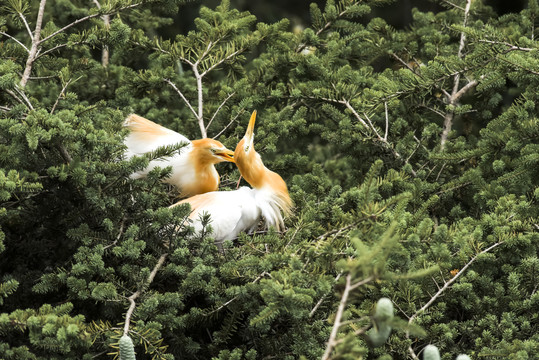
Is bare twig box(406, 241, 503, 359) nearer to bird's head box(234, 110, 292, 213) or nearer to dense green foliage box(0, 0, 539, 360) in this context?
dense green foliage box(0, 0, 539, 360)

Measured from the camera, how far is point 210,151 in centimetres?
317

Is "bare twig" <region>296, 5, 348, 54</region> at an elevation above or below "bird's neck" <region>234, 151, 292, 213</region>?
above

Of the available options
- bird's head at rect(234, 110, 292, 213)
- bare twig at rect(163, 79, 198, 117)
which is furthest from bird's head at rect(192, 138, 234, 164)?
bare twig at rect(163, 79, 198, 117)

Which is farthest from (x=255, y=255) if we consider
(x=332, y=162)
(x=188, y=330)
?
(x=332, y=162)

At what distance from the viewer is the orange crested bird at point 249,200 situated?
3.00 metres

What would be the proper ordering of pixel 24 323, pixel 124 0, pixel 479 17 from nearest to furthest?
pixel 24 323, pixel 124 0, pixel 479 17

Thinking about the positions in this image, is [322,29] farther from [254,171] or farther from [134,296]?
[134,296]

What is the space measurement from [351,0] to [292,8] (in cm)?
347

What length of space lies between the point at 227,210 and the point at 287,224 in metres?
0.23

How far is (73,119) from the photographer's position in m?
2.35

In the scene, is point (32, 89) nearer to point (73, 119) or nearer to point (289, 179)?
point (289, 179)

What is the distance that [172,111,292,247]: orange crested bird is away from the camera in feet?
9.83

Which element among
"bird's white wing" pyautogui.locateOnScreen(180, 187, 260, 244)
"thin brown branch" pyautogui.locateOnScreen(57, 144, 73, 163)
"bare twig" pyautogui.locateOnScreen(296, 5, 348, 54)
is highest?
"thin brown branch" pyautogui.locateOnScreen(57, 144, 73, 163)

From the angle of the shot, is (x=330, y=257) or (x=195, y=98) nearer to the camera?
(x=330, y=257)
